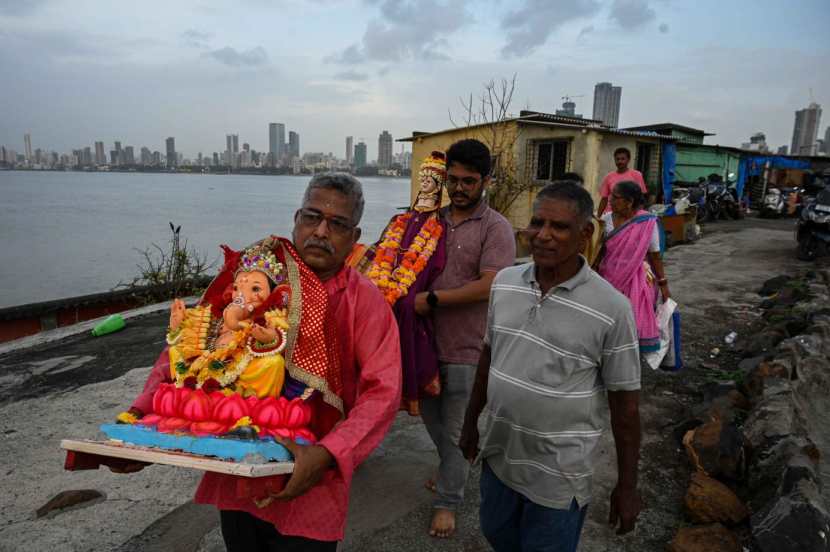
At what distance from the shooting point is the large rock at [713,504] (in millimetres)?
2691

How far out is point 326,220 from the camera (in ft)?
5.72

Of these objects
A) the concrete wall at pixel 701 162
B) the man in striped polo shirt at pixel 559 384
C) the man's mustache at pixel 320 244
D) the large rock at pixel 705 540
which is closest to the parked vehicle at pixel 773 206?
the concrete wall at pixel 701 162

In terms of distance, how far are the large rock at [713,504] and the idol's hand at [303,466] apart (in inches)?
90.1

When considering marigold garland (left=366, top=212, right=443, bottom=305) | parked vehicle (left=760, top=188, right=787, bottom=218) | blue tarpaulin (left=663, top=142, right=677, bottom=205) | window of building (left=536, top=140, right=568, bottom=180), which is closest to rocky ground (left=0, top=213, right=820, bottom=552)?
marigold garland (left=366, top=212, right=443, bottom=305)

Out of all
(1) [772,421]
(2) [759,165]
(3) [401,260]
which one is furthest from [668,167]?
(3) [401,260]

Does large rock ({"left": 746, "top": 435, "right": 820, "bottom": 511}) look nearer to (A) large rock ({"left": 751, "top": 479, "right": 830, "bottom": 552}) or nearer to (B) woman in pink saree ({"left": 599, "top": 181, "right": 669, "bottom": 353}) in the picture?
(A) large rock ({"left": 751, "top": 479, "right": 830, "bottom": 552})

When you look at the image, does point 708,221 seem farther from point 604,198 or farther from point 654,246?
point 654,246

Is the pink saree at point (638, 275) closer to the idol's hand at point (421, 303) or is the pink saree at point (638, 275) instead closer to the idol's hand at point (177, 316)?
the idol's hand at point (421, 303)

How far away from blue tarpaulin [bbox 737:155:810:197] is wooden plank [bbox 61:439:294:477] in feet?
96.3

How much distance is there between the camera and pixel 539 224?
6.25 ft

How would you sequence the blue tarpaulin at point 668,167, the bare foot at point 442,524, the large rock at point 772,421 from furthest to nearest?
1. the blue tarpaulin at point 668,167
2. the large rock at point 772,421
3. the bare foot at point 442,524

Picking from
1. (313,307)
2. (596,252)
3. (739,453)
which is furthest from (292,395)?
(596,252)

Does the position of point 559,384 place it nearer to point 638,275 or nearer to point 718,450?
point 718,450

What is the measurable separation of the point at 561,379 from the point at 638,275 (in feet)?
8.65
